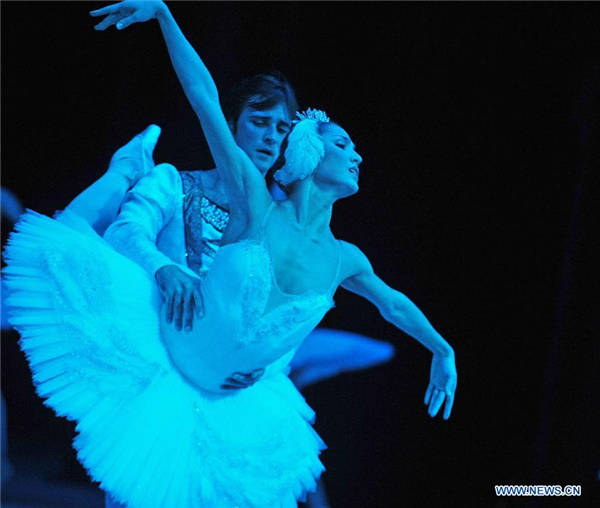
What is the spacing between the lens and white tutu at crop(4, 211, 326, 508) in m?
1.44

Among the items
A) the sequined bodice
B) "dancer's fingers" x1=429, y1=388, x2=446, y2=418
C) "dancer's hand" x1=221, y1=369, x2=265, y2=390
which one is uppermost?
the sequined bodice

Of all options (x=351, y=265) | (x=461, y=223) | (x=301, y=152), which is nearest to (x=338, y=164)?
(x=301, y=152)

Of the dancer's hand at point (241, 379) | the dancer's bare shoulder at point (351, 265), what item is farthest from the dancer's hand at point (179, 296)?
the dancer's bare shoulder at point (351, 265)

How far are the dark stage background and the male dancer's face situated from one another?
32cm

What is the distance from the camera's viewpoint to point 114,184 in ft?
6.16

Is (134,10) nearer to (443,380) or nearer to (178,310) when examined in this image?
(178,310)

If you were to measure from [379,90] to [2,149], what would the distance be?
131cm

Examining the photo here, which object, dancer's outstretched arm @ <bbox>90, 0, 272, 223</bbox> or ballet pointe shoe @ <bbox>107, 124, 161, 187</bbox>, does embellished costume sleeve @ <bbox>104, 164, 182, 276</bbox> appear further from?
dancer's outstretched arm @ <bbox>90, 0, 272, 223</bbox>

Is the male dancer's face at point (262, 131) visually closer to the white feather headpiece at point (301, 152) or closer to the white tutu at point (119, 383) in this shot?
the white feather headpiece at point (301, 152)

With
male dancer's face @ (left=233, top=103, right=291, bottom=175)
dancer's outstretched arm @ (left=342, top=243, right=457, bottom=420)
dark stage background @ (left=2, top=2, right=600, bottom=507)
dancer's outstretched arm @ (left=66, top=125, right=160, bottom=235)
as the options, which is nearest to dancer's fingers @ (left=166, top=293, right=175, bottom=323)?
dancer's outstretched arm @ (left=66, top=125, right=160, bottom=235)

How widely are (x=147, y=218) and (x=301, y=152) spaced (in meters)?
0.44

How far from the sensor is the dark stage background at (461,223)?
2.43 meters

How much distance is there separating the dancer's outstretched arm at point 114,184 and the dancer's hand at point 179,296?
343 millimetres

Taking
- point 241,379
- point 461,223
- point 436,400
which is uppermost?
point 461,223
